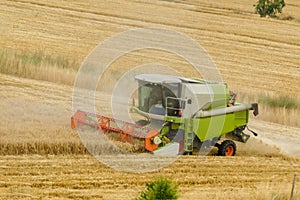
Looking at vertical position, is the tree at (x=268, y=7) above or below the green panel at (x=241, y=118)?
above

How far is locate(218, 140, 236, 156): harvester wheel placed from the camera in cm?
1408

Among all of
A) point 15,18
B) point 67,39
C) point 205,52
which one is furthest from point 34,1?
point 205,52

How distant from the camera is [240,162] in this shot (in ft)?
44.8

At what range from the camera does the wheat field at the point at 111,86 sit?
11469 millimetres

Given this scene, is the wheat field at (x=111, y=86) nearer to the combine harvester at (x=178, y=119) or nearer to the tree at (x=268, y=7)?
the combine harvester at (x=178, y=119)

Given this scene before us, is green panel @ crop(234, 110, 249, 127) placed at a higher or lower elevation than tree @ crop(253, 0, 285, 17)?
lower

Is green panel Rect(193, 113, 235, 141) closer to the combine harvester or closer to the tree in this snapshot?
the combine harvester

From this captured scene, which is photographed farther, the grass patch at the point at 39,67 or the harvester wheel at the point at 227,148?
the grass patch at the point at 39,67

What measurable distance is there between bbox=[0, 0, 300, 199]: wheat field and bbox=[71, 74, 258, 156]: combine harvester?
1.35 feet

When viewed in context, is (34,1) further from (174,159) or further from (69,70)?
(174,159)

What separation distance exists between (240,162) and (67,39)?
49.2 ft

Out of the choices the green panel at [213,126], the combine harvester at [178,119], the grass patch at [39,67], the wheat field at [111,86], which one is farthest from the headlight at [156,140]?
the grass patch at [39,67]

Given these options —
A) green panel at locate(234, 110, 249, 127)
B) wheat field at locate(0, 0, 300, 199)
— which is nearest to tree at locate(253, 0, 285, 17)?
wheat field at locate(0, 0, 300, 199)

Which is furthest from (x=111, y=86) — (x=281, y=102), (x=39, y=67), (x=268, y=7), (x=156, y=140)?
(x=268, y=7)
